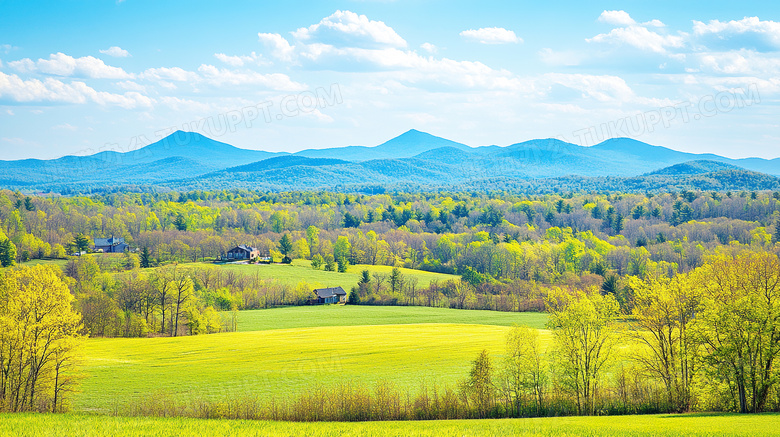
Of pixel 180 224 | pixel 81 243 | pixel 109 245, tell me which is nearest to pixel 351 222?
pixel 180 224

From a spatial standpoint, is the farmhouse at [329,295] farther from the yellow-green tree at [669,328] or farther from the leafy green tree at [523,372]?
the yellow-green tree at [669,328]

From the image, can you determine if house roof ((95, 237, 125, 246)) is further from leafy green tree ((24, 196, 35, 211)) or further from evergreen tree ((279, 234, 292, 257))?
evergreen tree ((279, 234, 292, 257))

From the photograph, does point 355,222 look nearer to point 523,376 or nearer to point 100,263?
point 100,263

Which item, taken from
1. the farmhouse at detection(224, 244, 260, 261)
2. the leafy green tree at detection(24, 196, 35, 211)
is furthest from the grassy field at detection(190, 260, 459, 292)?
the leafy green tree at detection(24, 196, 35, 211)

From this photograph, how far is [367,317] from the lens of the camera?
67.1 meters

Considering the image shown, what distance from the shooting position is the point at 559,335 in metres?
33.2

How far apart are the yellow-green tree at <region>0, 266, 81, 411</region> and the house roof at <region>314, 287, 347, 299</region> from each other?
47919 mm

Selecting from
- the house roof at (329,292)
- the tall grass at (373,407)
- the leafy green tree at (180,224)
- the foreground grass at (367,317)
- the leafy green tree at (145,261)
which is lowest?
the foreground grass at (367,317)

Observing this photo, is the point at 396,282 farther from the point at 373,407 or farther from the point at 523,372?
the point at 373,407

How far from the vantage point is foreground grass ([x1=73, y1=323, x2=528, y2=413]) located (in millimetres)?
35000

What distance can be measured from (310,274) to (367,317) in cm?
2835

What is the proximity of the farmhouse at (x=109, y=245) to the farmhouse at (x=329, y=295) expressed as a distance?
5604 centimetres

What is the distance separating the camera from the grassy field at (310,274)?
8744cm

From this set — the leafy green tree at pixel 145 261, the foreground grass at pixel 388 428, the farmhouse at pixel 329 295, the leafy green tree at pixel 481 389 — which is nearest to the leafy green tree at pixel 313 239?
the leafy green tree at pixel 145 261
